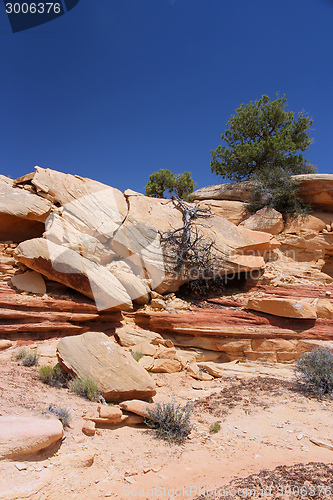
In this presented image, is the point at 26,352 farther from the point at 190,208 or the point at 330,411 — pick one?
the point at 190,208

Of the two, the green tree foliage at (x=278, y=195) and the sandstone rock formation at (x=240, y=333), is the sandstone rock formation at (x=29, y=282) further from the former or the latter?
the green tree foliage at (x=278, y=195)

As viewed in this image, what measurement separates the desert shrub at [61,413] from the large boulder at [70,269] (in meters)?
3.53

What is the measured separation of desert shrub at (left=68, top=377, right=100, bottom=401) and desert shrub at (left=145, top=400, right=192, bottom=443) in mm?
968

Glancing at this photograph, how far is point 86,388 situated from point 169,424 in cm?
152

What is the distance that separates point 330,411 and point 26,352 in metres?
6.06

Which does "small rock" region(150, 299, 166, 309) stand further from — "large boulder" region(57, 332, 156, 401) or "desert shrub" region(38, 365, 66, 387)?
"desert shrub" region(38, 365, 66, 387)

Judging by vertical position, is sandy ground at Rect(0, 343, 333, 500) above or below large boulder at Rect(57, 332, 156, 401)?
below

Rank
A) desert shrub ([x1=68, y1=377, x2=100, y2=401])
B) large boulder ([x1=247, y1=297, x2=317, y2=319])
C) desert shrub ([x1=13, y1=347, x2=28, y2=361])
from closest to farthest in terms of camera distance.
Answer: desert shrub ([x1=68, y1=377, x2=100, y2=401]), desert shrub ([x1=13, y1=347, x2=28, y2=361]), large boulder ([x1=247, y1=297, x2=317, y2=319])

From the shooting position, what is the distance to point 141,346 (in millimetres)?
7492

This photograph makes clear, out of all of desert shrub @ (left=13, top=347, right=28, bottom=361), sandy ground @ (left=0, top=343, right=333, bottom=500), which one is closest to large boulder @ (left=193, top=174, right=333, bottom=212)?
sandy ground @ (left=0, top=343, right=333, bottom=500)

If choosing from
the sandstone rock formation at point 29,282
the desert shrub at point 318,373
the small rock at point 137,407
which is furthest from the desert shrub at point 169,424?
the sandstone rock formation at point 29,282

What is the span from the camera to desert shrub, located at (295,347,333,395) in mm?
6352

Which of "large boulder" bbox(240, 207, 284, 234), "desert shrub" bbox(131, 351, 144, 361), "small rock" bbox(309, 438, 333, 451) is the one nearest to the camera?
"small rock" bbox(309, 438, 333, 451)

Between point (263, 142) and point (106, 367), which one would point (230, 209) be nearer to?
point (263, 142)
